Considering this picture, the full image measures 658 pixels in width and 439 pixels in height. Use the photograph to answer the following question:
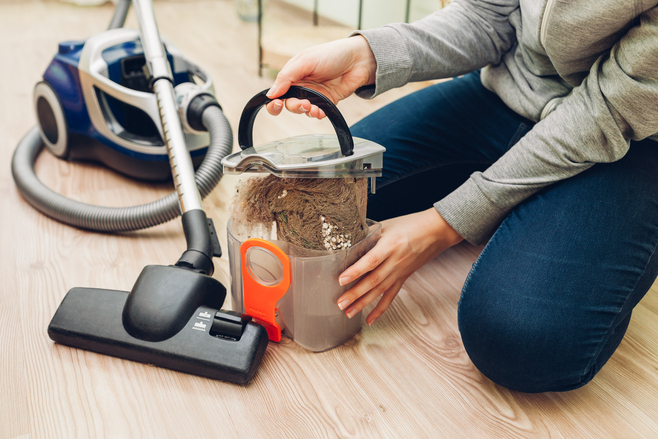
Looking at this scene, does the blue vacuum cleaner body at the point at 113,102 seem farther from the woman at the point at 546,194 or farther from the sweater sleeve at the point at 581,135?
the sweater sleeve at the point at 581,135

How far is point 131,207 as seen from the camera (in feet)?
3.16

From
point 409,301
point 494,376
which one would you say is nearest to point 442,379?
point 494,376

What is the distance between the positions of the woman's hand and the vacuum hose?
0.41 m

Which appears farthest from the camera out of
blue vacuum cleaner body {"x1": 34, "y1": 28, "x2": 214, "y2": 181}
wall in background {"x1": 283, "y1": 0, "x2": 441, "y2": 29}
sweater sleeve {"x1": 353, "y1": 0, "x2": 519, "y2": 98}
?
wall in background {"x1": 283, "y1": 0, "x2": 441, "y2": 29}

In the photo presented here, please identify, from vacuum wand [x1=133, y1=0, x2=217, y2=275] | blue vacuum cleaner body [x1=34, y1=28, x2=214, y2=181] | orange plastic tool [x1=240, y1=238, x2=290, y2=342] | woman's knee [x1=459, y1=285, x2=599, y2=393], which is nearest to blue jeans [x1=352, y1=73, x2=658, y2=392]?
woman's knee [x1=459, y1=285, x2=599, y2=393]

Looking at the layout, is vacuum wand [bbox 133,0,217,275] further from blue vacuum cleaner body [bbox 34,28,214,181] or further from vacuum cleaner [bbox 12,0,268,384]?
blue vacuum cleaner body [bbox 34,28,214,181]

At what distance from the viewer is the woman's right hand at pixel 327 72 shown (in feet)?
2.09

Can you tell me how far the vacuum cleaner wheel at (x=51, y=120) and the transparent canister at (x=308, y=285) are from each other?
69 cm

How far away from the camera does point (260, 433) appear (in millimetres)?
620

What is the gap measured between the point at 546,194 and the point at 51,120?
1055 millimetres

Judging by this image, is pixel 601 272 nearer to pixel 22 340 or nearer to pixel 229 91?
pixel 22 340

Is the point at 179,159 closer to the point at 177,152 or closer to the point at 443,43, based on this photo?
the point at 177,152

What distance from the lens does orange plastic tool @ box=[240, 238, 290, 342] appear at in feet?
2.13

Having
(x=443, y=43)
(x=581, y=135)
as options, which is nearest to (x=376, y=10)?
(x=443, y=43)
